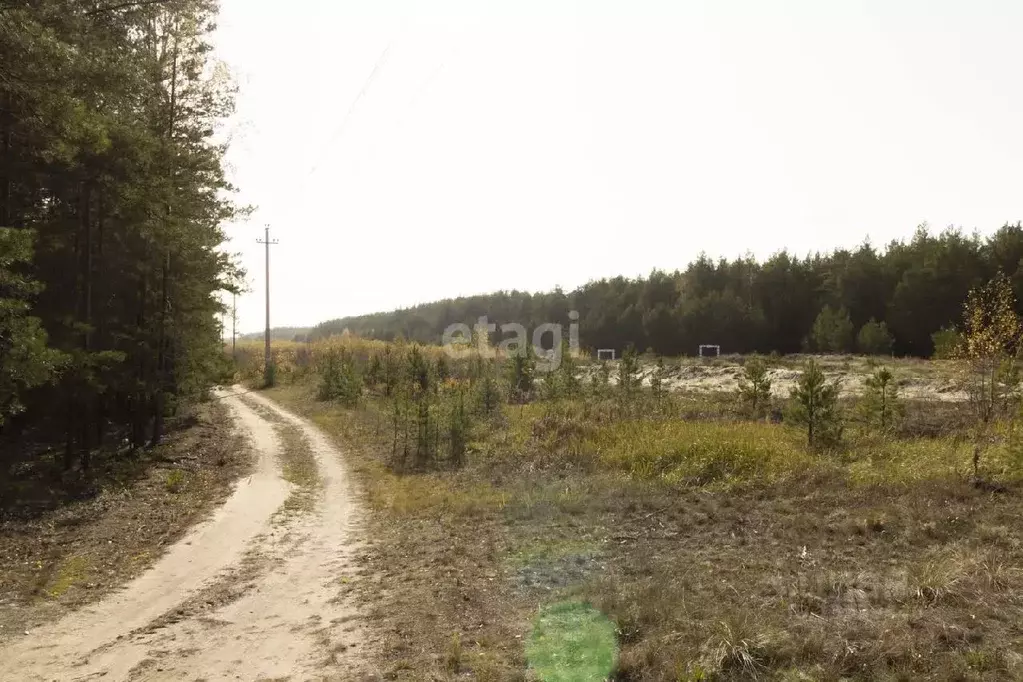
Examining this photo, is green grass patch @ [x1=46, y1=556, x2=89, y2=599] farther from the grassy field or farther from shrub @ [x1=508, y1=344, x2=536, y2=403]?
shrub @ [x1=508, y1=344, x2=536, y2=403]

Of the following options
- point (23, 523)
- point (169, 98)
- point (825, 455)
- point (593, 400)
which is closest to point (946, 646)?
point (825, 455)

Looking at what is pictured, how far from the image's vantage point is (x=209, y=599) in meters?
8.21

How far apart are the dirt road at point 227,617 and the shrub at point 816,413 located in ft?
33.5

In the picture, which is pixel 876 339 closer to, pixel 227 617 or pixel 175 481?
pixel 175 481

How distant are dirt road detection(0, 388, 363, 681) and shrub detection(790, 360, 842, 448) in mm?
10199

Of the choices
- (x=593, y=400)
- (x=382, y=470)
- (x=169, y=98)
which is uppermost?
(x=169, y=98)

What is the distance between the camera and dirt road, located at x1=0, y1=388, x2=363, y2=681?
6.21m

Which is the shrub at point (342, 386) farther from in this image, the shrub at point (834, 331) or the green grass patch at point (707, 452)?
the shrub at point (834, 331)

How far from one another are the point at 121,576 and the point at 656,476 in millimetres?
9632

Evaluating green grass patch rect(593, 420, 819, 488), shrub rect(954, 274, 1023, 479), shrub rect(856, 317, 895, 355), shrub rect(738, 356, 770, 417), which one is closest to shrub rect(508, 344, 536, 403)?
shrub rect(738, 356, 770, 417)

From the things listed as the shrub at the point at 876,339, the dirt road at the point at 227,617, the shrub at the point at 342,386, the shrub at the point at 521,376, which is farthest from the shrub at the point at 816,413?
the shrub at the point at 876,339

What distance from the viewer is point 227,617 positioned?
24.9ft

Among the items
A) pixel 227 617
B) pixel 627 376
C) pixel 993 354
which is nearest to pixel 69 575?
pixel 227 617

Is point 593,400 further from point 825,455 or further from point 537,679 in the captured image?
point 537,679
